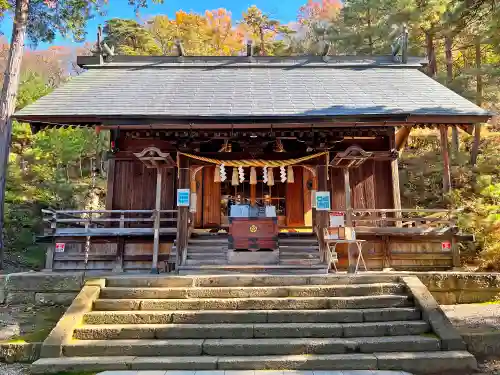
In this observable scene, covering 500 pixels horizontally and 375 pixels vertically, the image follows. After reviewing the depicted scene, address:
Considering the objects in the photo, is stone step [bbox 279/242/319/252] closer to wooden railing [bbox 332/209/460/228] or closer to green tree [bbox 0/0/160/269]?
wooden railing [bbox 332/209/460/228]

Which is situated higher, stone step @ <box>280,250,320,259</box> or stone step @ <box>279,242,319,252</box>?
stone step @ <box>279,242,319,252</box>

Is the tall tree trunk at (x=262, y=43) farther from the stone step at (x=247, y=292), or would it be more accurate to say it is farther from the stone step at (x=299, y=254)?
the stone step at (x=247, y=292)

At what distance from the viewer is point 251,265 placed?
28.7 ft

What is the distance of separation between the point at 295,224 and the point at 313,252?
2979 millimetres

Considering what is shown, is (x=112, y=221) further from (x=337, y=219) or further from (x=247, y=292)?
Answer: (x=337, y=219)

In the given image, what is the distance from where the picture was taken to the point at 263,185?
12359mm

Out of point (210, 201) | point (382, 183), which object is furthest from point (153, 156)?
point (382, 183)

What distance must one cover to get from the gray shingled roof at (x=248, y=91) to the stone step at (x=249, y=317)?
430 centimetres

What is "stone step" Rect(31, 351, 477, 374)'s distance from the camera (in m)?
5.39

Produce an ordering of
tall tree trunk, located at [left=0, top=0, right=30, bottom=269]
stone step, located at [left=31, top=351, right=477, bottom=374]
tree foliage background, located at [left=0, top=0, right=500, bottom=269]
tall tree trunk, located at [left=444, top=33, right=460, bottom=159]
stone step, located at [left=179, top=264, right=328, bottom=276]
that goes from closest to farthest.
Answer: stone step, located at [left=31, top=351, right=477, bottom=374] → stone step, located at [left=179, top=264, right=328, bottom=276] → tall tree trunk, located at [left=0, top=0, right=30, bottom=269] → tree foliage background, located at [left=0, top=0, right=500, bottom=269] → tall tree trunk, located at [left=444, top=33, right=460, bottom=159]

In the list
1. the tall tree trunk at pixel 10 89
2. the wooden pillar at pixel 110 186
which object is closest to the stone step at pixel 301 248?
the wooden pillar at pixel 110 186

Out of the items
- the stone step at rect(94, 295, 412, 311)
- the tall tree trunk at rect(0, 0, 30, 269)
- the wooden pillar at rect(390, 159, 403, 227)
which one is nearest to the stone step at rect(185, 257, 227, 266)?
the stone step at rect(94, 295, 412, 311)

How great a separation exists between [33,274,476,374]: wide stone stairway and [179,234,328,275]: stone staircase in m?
1.23

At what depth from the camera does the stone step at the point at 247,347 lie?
18.7 feet
